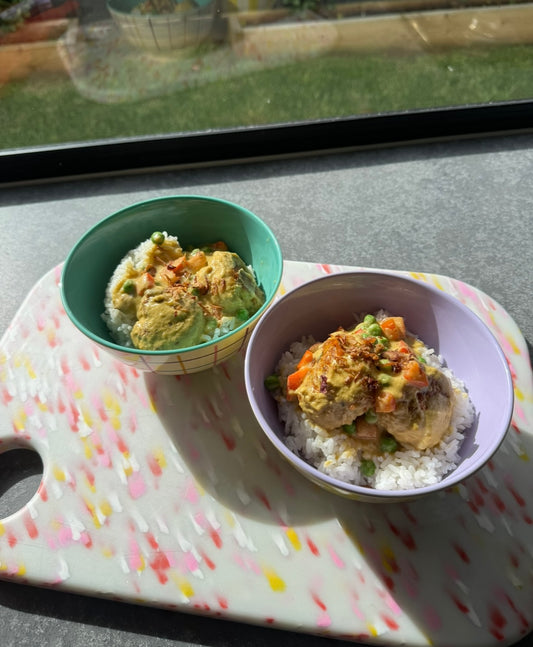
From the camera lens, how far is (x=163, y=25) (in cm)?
208

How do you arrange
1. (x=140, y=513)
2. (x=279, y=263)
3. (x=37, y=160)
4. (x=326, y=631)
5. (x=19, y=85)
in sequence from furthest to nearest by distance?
1. (x=19, y=85)
2. (x=37, y=160)
3. (x=279, y=263)
4. (x=140, y=513)
5. (x=326, y=631)

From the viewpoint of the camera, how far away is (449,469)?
0.88 m

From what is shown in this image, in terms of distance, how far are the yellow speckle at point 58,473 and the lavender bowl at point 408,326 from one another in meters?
0.41

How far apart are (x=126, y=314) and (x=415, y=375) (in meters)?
0.57

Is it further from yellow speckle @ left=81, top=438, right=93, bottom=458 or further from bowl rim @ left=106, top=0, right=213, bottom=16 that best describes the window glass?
yellow speckle @ left=81, top=438, right=93, bottom=458

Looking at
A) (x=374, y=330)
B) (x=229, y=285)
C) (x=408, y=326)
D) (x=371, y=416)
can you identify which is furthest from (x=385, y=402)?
(x=229, y=285)

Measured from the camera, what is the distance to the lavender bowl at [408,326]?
88 centimetres

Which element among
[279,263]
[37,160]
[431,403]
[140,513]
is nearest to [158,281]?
[279,263]

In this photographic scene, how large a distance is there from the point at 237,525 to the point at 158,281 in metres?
0.49

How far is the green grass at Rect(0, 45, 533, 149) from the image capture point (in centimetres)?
217

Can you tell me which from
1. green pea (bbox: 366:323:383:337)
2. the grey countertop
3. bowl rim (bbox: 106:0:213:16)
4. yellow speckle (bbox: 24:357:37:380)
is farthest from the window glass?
green pea (bbox: 366:323:383:337)

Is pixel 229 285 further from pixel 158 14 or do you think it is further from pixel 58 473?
pixel 158 14

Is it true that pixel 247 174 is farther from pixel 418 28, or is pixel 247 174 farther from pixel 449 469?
pixel 449 469

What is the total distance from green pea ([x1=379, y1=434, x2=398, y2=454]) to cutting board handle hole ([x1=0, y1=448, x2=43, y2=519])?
2.25 ft
